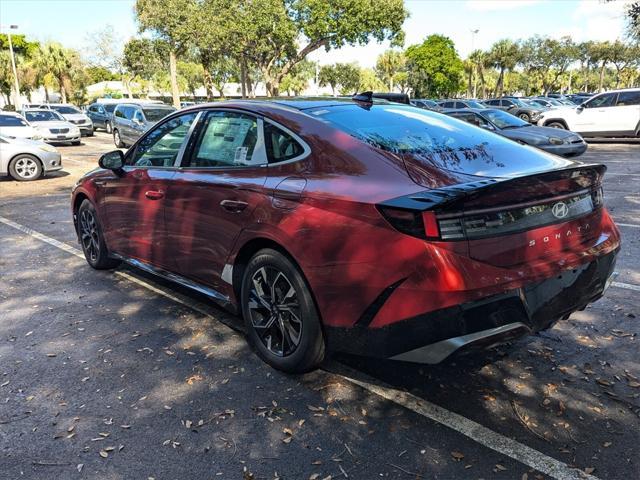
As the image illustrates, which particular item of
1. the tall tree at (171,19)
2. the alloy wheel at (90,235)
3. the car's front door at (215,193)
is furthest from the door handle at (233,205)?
the tall tree at (171,19)

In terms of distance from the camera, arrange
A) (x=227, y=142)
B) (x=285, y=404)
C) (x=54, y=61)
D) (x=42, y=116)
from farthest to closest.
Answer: (x=54, y=61)
(x=42, y=116)
(x=227, y=142)
(x=285, y=404)

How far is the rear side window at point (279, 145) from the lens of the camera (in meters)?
3.36

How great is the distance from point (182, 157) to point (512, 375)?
2.76m

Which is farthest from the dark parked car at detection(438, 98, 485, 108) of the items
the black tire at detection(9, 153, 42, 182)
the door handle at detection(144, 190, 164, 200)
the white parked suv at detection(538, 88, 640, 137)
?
the door handle at detection(144, 190, 164, 200)

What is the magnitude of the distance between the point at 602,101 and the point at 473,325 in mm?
19614

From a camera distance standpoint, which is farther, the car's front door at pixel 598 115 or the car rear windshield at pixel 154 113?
the car rear windshield at pixel 154 113

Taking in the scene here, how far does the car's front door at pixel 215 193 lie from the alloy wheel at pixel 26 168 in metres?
10.8

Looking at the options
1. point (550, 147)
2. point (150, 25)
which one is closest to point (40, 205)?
point (550, 147)

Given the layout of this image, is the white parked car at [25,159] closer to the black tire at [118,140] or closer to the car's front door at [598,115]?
the black tire at [118,140]

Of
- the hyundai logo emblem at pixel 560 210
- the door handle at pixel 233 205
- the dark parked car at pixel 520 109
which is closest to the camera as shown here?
the hyundai logo emblem at pixel 560 210

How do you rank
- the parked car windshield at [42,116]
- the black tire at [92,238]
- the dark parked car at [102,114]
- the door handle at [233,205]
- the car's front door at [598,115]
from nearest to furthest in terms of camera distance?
the door handle at [233,205] → the black tire at [92,238] → the car's front door at [598,115] → the parked car windshield at [42,116] → the dark parked car at [102,114]

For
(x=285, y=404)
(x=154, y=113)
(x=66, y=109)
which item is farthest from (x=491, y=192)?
(x=66, y=109)

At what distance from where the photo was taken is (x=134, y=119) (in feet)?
68.1

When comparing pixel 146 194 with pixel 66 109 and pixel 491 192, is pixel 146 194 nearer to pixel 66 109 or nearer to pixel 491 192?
pixel 491 192
